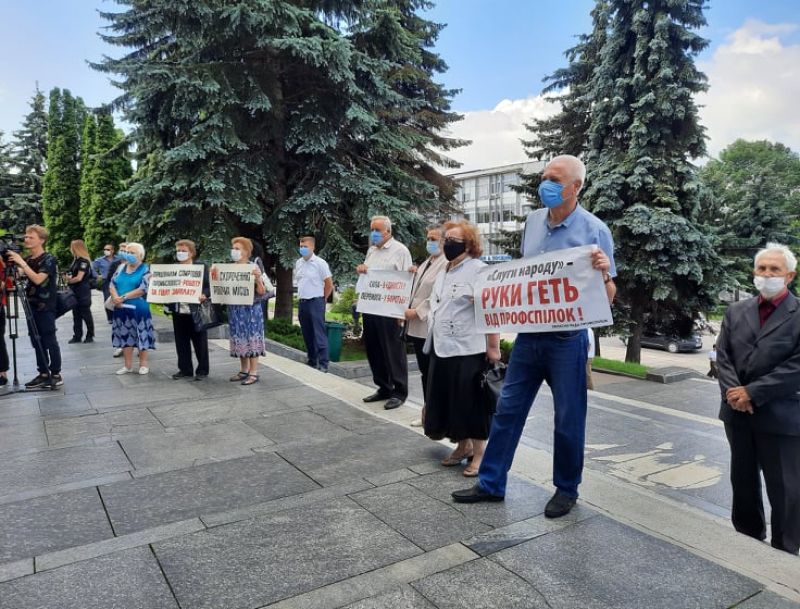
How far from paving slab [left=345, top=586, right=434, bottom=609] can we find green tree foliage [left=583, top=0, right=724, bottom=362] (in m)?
14.3

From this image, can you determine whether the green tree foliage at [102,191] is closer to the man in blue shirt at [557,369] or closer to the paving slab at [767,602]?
the man in blue shirt at [557,369]

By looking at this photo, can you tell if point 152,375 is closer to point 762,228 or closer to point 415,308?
point 415,308

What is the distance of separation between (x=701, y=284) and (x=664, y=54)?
21.2ft

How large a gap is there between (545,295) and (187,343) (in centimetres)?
601

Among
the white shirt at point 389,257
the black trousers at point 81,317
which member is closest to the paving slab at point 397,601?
the white shirt at point 389,257

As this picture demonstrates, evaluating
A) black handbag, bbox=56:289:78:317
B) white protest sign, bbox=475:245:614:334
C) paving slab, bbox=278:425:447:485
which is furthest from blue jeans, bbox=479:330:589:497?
black handbag, bbox=56:289:78:317

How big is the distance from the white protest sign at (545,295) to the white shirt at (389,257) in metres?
2.55

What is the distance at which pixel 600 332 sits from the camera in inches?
657

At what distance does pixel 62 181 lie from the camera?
39375 millimetres

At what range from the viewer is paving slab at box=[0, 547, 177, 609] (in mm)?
2512

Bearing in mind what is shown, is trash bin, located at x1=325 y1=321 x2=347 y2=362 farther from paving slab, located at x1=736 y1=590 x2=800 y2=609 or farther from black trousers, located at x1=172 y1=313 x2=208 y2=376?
paving slab, located at x1=736 y1=590 x2=800 y2=609

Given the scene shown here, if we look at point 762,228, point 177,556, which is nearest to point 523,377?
point 177,556

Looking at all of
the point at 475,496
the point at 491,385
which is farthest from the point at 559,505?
the point at 491,385

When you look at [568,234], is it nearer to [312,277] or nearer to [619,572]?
[619,572]
